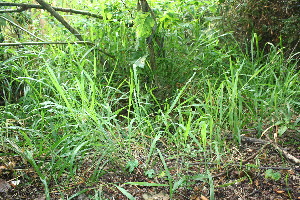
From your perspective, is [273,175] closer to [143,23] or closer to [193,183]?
[193,183]

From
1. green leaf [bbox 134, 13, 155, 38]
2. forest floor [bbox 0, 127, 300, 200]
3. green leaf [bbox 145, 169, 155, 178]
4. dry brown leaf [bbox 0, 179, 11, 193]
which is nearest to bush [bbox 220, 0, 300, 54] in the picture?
green leaf [bbox 134, 13, 155, 38]

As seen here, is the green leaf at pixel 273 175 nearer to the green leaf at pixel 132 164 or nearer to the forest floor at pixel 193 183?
the forest floor at pixel 193 183

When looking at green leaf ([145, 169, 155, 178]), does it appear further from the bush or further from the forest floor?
the bush

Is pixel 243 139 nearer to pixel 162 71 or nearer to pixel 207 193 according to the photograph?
pixel 207 193

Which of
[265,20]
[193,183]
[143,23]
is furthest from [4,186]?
[265,20]

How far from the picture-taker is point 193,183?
1.34 metres

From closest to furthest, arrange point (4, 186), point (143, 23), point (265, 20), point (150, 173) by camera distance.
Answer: point (4, 186), point (150, 173), point (143, 23), point (265, 20)

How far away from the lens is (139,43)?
6.89 ft

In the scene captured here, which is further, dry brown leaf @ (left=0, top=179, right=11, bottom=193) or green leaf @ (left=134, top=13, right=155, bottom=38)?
green leaf @ (left=134, top=13, right=155, bottom=38)

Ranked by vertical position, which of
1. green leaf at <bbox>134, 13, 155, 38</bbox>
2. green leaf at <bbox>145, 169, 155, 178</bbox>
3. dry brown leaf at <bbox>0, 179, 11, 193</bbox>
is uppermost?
green leaf at <bbox>134, 13, 155, 38</bbox>

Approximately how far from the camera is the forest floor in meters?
1.31

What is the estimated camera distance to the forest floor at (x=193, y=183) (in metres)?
1.31

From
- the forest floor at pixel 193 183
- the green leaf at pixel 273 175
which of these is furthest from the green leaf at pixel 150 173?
the green leaf at pixel 273 175

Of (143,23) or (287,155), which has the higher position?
(143,23)
